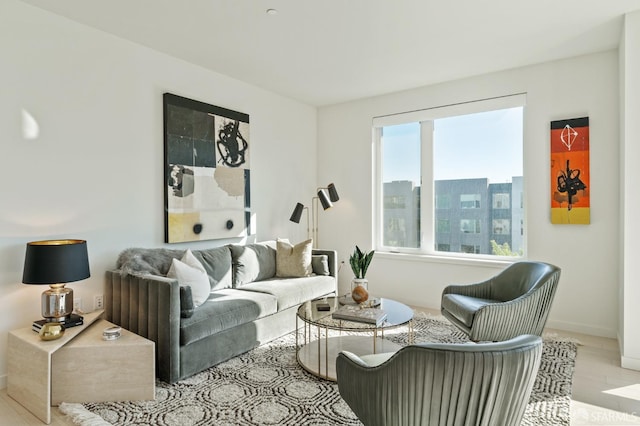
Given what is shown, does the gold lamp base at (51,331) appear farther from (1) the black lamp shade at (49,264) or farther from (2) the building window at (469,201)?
(2) the building window at (469,201)

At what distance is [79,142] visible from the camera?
3.02 meters

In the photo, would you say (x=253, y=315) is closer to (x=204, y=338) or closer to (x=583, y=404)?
(x=204, y=338)

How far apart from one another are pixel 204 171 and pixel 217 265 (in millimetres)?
978

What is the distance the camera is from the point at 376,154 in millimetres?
5176

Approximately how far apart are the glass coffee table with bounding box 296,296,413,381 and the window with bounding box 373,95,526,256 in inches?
67.3

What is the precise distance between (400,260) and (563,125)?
2.26 m

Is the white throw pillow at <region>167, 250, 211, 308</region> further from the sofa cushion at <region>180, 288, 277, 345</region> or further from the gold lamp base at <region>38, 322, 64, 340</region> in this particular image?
the gold lamp base at <region>38, 322, 64, 340</region>

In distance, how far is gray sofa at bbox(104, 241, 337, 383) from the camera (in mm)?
2623

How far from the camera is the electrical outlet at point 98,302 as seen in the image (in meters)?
3.10

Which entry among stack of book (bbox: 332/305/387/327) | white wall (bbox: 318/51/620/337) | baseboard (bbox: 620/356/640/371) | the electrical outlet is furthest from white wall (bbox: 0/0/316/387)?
baseboard (bbox: 620/356/640/371)

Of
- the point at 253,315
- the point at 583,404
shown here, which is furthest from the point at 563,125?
the point at 253,315

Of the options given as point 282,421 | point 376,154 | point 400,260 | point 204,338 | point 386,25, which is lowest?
point 282,421

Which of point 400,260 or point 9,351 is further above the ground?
point 400,260

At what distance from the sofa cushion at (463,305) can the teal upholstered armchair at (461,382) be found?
1.51 metres
